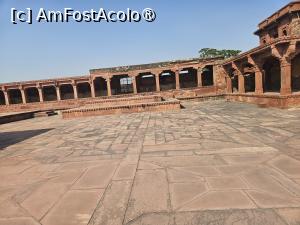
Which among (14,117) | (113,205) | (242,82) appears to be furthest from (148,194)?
(14,117)

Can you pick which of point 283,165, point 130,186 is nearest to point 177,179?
point 130,186

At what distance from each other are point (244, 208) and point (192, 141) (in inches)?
113

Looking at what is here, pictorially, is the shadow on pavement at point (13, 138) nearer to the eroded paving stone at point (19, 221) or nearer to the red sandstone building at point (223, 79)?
the eroded paving stone at point (19, 221)

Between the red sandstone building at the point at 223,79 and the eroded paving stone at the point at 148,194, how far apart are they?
8845mm

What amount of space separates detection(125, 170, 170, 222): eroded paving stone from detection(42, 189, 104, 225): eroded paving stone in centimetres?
43

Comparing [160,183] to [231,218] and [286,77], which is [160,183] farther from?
[286,77]

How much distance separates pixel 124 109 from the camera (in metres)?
12.8

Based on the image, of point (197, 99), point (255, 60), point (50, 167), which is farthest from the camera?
point (197, 99)

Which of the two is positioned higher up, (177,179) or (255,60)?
(255,60)

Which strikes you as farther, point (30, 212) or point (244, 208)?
point (30, 212)

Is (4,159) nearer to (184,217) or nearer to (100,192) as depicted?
(100,192)

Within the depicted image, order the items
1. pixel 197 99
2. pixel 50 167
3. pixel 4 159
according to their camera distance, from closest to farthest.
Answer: pixel 50 167, pixel 4 159, pixel 197 99

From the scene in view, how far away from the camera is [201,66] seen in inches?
910

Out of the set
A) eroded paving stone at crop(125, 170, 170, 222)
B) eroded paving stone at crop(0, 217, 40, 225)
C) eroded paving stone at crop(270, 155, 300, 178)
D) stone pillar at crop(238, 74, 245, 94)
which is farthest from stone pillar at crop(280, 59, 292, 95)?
eroded paving stone at crop(0, 217, 40, 225)
